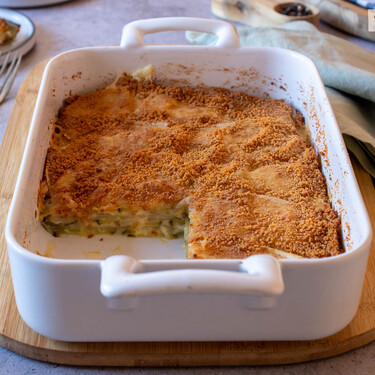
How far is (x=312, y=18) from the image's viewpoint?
2.81 meters

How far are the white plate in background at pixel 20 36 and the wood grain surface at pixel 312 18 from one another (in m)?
1.02

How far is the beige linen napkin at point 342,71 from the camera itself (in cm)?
202

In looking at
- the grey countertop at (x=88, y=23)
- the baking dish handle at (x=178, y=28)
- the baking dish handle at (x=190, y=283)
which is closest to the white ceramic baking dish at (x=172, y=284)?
the baking dish handle at (x=190, y=283)

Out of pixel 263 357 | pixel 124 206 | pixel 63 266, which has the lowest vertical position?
pixel 263 357

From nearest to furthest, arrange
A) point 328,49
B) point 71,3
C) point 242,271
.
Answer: point 242,271 → point 328,49 → point 71,3

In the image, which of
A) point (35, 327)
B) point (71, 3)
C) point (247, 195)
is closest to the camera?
point (35, 327)

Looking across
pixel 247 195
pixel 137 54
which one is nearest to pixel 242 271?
pixel 247 195

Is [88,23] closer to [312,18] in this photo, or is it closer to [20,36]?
[20,36]

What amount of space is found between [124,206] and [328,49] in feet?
4.16

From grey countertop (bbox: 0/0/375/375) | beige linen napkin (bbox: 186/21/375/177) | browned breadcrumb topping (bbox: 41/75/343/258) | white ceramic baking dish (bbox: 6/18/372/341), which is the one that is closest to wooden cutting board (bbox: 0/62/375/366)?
white ceramic baking dish (bbox: 6/18/372/341)

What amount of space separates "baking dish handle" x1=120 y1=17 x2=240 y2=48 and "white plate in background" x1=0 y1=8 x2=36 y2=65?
2.69ft

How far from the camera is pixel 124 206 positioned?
1712mm

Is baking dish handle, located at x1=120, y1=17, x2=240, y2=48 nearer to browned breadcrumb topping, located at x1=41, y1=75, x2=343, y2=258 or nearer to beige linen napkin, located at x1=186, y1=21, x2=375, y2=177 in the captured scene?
browned breadcrumb topping, located at x1=41, y1=75, x2=343, y2=258

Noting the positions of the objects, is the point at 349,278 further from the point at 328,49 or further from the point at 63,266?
the point at 328,49
